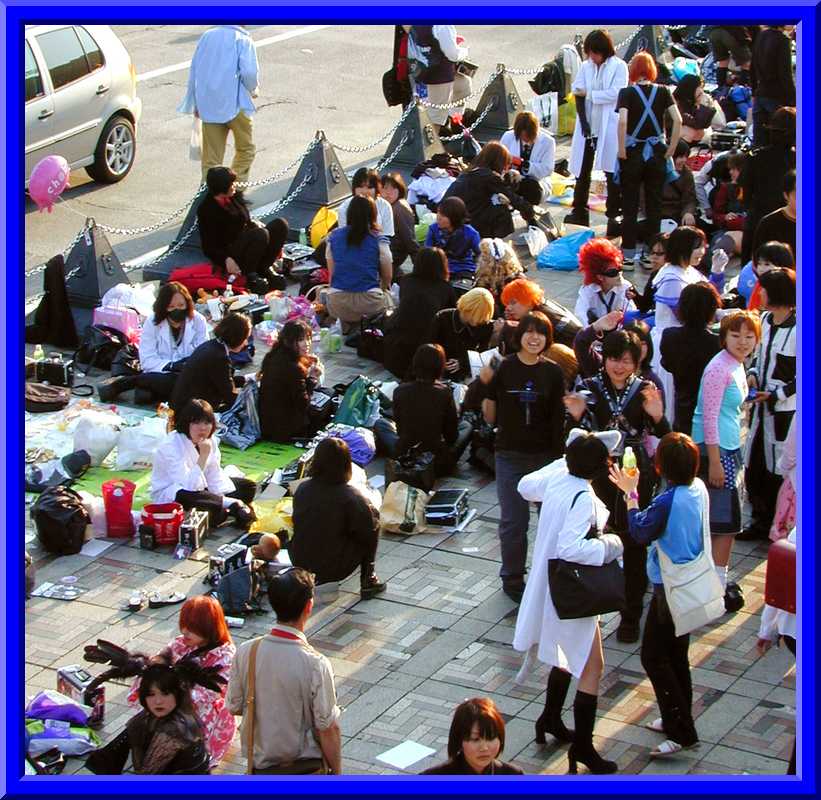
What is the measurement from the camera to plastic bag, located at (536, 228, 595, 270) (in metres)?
14.1

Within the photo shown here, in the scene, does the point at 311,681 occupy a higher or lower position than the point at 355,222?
lower

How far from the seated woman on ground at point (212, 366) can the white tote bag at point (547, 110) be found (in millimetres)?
8186

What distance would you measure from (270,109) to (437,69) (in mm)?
2722

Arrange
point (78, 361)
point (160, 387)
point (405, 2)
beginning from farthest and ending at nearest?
point (78, 361) < point (160, 387) < point (405, 2)

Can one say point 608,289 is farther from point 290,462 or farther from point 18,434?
point 18,434

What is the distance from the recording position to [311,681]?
623 cm

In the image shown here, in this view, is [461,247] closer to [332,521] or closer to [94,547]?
[94,547]

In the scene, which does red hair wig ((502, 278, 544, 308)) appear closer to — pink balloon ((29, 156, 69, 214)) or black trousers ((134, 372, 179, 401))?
black trousers ((134, 372, 179, 401))

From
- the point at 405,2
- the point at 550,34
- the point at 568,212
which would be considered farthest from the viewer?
the point at 550,34

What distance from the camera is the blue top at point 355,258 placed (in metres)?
12.3

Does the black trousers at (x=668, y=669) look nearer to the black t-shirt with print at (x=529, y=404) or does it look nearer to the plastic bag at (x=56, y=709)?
the black t-shirt with print at (x=529, y=404)

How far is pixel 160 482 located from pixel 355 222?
3.39 meters

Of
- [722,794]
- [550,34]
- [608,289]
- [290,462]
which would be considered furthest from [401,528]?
[550,34]

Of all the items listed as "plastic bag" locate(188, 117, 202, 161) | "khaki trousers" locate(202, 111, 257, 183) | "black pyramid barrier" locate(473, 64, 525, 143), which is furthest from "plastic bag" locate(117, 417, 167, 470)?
"black pyramid barrier" locate(473, 64, 525, 143)
